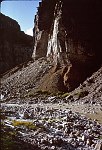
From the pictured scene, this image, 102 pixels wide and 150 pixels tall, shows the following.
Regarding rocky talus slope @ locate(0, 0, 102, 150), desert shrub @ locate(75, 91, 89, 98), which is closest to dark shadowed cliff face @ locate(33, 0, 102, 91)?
rocky talus slope @ locate(0, 0, 102, 150)

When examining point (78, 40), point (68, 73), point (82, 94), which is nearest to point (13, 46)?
point (78, 40)

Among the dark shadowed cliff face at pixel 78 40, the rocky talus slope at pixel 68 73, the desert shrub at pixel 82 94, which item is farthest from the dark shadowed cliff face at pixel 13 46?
the desert shrub at pixel 82 94

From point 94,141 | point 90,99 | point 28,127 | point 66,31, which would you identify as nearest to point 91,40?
point 66,31

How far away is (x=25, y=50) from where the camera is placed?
453ft

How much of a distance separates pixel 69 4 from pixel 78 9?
7.96ft

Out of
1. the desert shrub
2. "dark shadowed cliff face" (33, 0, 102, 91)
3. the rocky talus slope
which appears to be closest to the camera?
the rocky talus slope

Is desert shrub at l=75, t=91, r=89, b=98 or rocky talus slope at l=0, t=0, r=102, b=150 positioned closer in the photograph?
rocky talus slope at l=0, t=0, r=102, b=150

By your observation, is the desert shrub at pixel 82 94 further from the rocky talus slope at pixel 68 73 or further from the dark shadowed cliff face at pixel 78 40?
the dark shadowed cliff face at pixel 78 40

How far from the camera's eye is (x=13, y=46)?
13712 centimetres

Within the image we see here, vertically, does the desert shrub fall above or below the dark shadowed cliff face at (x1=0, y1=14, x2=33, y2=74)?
below

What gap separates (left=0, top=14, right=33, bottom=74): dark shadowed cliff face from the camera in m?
132

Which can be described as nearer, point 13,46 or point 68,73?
point 68,73

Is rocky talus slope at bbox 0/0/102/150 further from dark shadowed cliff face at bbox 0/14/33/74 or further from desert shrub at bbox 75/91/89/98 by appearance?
dark shadowed cliff face at bbox 0/14/33/74

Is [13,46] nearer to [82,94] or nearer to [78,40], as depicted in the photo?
[78,40]
